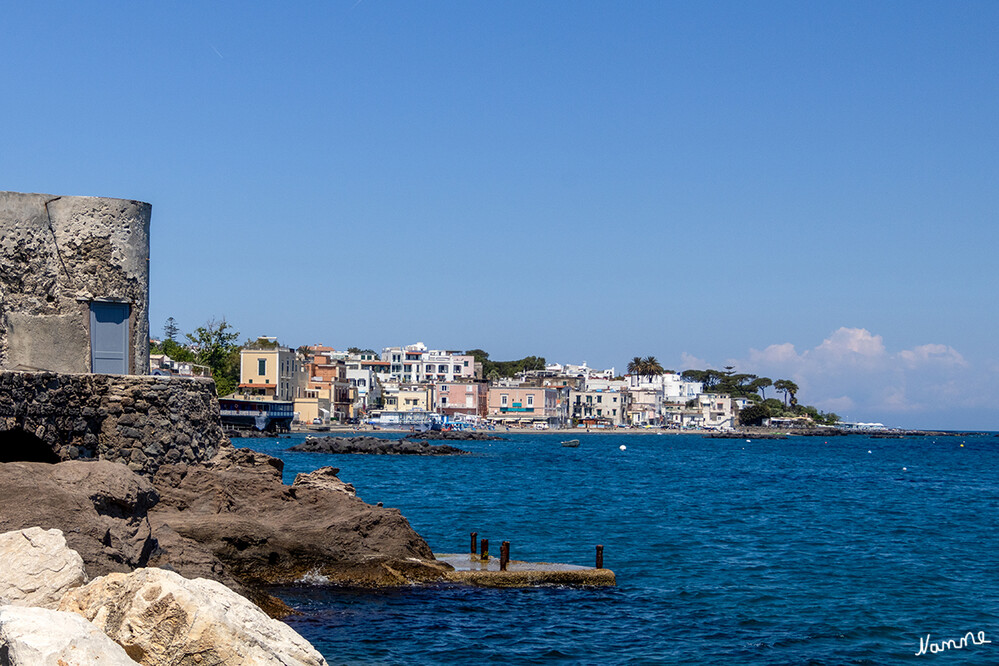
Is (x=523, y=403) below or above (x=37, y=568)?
below

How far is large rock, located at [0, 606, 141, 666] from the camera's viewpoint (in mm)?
7391

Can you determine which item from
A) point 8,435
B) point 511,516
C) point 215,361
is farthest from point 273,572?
Result: point 215,361

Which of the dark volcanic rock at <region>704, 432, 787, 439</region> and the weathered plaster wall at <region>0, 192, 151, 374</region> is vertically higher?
the weathered plaster wall at <region>0, 192, 151, 374</region>

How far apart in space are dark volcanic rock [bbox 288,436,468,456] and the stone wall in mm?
61862

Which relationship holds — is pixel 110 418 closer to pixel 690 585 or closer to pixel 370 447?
pixel 690 585

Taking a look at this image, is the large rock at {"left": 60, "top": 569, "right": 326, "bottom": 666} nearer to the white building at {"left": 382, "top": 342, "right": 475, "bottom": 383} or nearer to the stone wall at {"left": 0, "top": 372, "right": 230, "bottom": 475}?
the stone wall at {"left": 0, "top": 372, "right": 230, "bottom": 475}

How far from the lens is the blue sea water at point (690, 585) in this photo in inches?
601

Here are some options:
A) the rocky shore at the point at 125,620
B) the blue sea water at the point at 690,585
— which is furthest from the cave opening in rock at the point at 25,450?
the rocky shore at the point at 125,620

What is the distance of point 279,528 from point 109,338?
4369 millimetres

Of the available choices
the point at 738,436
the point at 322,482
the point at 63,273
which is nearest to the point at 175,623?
the point at 63,273

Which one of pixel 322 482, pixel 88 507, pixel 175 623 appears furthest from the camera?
pixel 322 482

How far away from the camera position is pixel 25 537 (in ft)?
33.3

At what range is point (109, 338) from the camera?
1839cm
